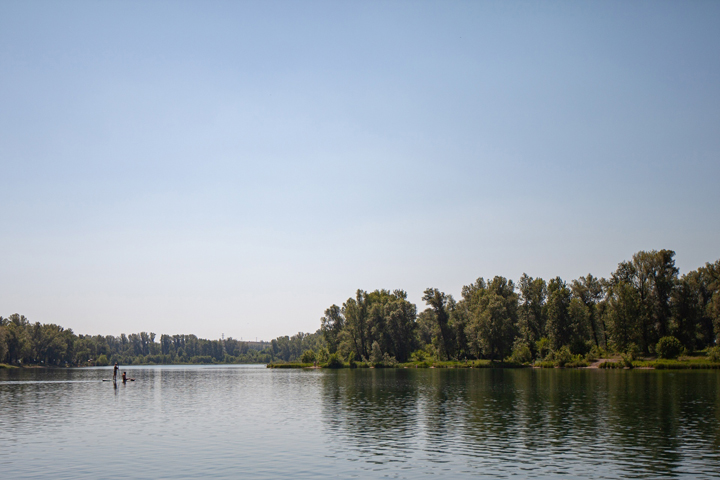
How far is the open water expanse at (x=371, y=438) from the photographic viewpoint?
23.6 m

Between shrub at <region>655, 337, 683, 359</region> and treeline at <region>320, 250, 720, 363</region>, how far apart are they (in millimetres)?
3728

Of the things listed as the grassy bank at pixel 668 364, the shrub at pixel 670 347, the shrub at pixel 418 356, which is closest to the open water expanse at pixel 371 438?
the grassy bank at pixel 668 364

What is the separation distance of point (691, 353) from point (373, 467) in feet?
415

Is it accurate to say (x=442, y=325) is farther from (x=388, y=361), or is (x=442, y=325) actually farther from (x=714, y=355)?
(x=714, y=355)

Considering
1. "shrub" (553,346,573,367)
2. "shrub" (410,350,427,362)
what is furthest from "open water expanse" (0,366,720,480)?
"shrub" (410,350,427,362)

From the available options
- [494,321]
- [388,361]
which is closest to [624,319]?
[494,321]

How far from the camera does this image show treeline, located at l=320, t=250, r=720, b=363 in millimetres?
127750

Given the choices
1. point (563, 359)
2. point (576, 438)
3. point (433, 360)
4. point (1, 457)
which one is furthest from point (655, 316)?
point (1, 457)

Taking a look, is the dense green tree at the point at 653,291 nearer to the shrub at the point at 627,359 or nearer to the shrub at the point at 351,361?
the shrub at the point at 627,359

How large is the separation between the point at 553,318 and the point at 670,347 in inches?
1097

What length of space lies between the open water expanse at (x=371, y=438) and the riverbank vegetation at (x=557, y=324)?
7645 centimetres

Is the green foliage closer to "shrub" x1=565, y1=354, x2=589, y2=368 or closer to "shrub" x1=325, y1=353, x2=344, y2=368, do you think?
"shrub" x1=565, y1=354, x2=589, y2=368

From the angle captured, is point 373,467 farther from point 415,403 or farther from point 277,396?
point 277,396

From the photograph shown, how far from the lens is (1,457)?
85.8ft
